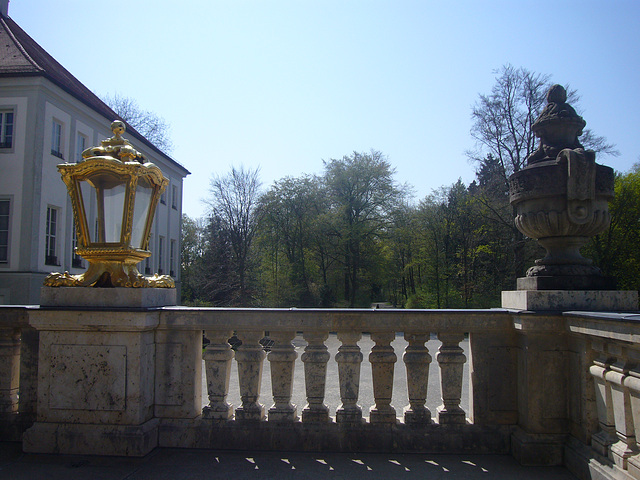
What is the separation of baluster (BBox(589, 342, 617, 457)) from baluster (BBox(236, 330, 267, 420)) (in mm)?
2645

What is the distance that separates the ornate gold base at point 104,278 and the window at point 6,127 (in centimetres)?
1863

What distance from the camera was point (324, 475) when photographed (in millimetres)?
3582

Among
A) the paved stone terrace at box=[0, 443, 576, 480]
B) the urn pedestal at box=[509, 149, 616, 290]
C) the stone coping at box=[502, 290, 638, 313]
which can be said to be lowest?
the paved stone terrace at box=[0, 443, 576, 480]

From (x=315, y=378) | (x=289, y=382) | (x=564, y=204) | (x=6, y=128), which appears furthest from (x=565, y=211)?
(x=6, y=128)

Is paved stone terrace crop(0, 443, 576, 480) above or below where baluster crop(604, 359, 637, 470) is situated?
below

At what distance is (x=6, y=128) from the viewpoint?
19.5m

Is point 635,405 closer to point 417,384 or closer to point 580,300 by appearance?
point 580,300

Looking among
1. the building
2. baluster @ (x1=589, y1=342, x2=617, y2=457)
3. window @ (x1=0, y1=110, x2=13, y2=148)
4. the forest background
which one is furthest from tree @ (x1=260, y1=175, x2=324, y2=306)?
baluster @ (x1=589, y1=342, x2=617, y2=457)

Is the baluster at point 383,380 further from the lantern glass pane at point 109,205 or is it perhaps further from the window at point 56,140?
the window at point 56,140

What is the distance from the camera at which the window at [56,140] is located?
67.1 feet

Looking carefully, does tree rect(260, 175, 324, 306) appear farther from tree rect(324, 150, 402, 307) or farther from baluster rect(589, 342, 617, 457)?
baluster rect(589, 342, 617, 457)

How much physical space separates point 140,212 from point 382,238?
108 feet

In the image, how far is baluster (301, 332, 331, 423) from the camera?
4.14 meters

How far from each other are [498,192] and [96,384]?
2375 centimetres
